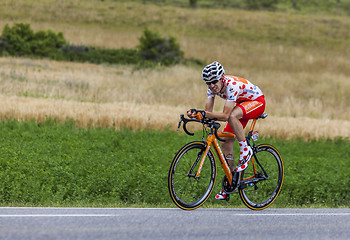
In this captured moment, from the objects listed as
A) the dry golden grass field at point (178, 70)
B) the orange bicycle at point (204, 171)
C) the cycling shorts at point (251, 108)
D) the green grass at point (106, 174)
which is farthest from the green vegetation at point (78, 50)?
the cycling shorts at point (251, 108)

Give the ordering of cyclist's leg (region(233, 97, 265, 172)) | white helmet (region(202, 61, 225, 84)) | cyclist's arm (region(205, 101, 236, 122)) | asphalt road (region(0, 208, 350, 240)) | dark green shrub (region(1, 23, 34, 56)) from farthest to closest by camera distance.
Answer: dark green shrub (region(1, 23, 34, 56)) → cyclist's leg (region(233, 97, 265, 172)) → cyclist's arm (region(205, 101, 236, 122)) → white helmet (region(202, 61, 225, 84)) → asphalt road (region(0, 208, 350, 240))

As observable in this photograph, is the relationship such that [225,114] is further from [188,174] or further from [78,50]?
[78,50]

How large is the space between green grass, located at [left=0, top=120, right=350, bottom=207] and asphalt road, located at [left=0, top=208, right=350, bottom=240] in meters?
1.38

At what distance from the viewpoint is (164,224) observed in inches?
308

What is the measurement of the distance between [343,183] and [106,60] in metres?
41.2

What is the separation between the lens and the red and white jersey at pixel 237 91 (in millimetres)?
8594

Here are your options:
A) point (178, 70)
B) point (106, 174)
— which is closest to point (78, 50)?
point (178, 70)

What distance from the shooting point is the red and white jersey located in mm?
8594

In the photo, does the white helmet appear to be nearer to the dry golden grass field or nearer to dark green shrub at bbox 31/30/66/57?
the dry golden grass field

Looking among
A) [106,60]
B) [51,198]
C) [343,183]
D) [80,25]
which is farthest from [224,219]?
[80,25]

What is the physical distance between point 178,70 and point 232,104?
37423 millimetres

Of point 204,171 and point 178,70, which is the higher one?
point 204,171

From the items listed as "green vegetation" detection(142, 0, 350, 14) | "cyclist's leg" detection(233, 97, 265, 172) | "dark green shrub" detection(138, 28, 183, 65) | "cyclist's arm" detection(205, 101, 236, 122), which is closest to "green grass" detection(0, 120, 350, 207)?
"cyclist's leg" detection(233, 97, 265, 172)

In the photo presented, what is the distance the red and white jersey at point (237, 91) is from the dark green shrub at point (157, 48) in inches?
1745
